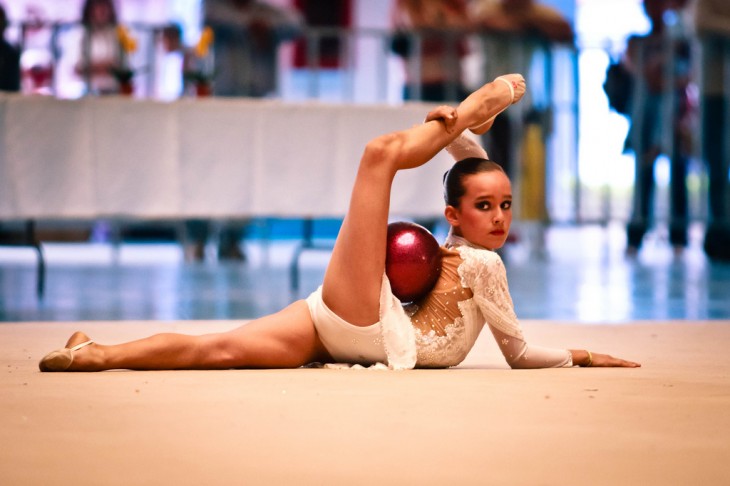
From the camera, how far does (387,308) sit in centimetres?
249

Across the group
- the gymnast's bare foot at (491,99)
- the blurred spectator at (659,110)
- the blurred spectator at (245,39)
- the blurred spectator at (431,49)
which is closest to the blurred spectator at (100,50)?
the blurred spectator at (245,39)

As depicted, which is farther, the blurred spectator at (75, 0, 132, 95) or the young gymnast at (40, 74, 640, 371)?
the blurred spectator at (75, 0, 132, 95)

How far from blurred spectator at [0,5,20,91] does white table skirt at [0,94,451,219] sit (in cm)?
196

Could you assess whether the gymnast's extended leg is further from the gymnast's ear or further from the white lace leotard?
the gymnast's ear

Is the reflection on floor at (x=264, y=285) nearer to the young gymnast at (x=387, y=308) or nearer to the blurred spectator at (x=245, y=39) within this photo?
the blurred spectator at (x=245, y=39)

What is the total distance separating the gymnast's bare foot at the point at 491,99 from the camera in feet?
8.63

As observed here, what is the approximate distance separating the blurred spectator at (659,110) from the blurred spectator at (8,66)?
177 inches

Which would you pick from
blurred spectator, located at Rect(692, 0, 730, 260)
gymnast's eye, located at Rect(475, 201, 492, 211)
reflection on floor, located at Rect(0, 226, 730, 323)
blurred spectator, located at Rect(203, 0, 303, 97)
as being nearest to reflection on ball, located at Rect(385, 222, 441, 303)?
gymnast's eye, located at Rect(475, 201, 492, 211)

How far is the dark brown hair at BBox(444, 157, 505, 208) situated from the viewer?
8.54 feet

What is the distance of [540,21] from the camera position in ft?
24.8

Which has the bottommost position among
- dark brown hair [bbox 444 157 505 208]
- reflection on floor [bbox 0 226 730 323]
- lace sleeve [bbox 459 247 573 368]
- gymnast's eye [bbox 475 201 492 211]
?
reflection on floor [bbox 0 226 730 323]

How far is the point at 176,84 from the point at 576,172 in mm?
4507

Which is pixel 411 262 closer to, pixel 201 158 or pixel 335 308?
pixel 335 308

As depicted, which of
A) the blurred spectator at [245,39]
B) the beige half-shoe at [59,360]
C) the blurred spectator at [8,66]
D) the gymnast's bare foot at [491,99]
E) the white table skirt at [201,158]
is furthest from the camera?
the blurred spectator at [245,39]
